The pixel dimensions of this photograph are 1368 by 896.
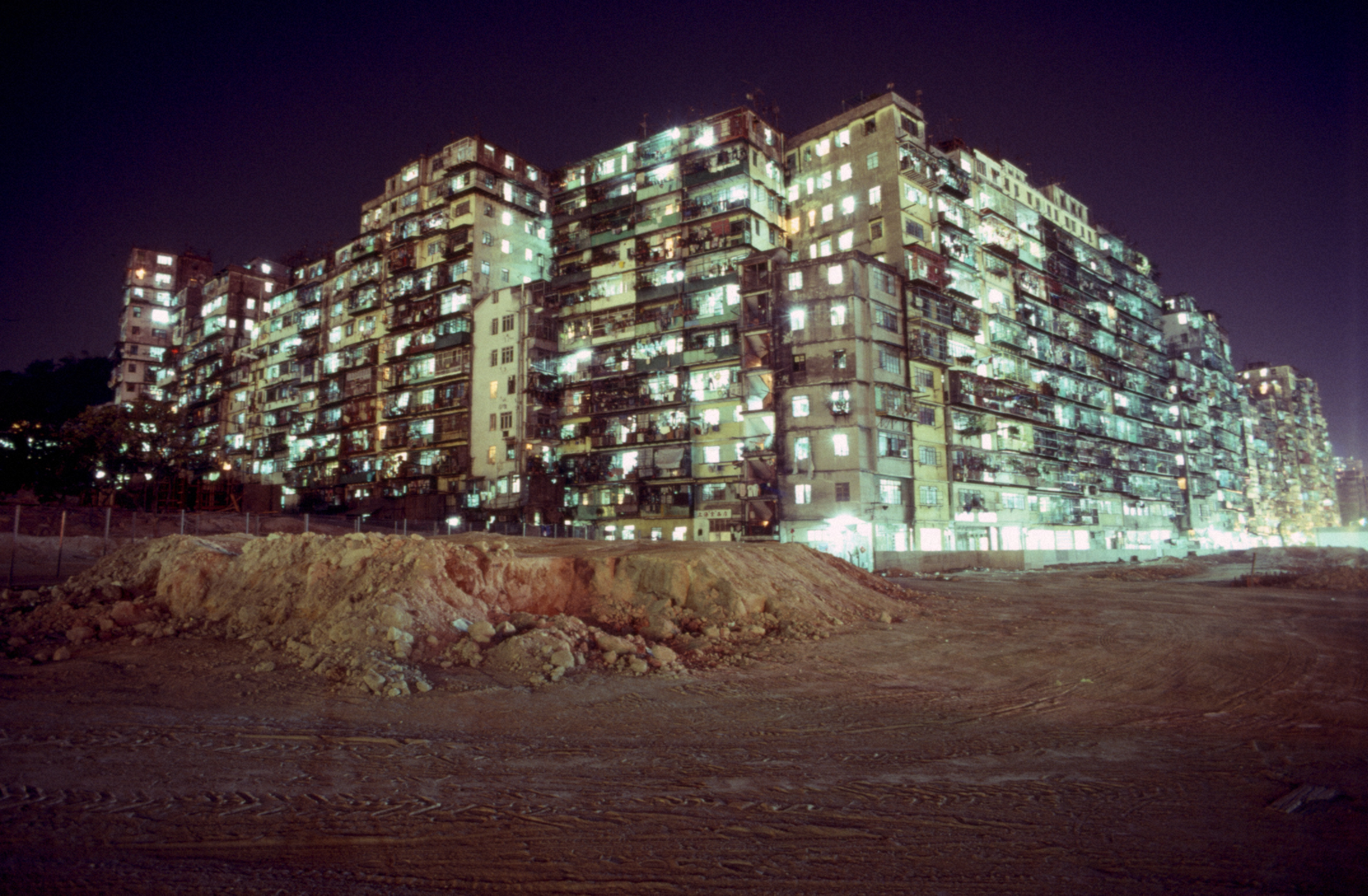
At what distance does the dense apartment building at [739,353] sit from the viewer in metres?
Answer: 57.1

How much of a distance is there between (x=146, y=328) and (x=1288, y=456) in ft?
696

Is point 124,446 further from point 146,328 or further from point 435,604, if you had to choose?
point 146,328

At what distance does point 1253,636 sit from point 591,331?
187 ft

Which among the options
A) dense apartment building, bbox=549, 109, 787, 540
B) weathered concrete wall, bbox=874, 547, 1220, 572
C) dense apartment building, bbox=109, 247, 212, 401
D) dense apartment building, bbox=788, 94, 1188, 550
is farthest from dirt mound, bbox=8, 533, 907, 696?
dense apartment building, bbox=109, 247, 212, 401

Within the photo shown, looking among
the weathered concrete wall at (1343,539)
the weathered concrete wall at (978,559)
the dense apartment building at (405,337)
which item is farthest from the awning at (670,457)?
the weathered concrete wall at (1343,539)

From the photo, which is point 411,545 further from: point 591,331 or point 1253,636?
point 591,331

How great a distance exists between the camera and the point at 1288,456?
147 m

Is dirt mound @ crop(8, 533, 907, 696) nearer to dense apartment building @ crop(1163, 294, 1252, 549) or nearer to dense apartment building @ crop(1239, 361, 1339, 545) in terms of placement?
dense apartment building @ crop(1163, 294, 1252, 549)

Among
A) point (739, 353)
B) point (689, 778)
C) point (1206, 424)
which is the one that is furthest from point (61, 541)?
point (1206, 424)

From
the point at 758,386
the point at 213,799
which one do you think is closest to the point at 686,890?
the point at 213,799

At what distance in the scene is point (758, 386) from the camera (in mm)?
58781

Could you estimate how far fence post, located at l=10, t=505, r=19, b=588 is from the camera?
2523cm

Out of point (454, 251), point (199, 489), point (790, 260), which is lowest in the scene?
point (199, 489)

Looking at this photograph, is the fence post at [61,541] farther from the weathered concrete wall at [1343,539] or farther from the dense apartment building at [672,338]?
the weathered concrete wall at [1343,539]
